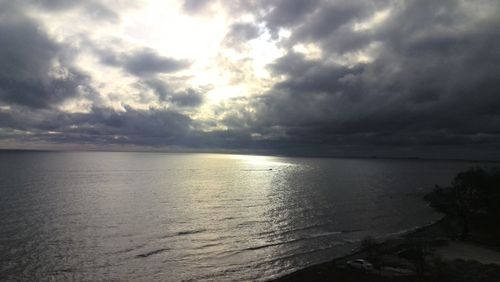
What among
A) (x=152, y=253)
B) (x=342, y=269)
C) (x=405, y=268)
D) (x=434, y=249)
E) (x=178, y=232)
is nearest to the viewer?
(x=342, y=269)

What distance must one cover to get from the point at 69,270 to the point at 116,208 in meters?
39.9

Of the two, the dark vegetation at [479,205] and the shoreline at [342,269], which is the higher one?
the dark vegetation at [479,205]

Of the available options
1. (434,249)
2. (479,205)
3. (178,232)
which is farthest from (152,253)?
(479,205)

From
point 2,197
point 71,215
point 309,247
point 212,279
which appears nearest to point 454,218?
point 309,247

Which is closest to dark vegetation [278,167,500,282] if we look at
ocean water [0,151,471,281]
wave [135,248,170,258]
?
ocean water [0,151,471,281]

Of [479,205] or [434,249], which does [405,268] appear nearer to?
[434,249]

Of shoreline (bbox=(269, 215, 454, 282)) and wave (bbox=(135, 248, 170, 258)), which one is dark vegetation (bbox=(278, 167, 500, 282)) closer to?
shoreline (bbox=(269, 215, 454, 282))

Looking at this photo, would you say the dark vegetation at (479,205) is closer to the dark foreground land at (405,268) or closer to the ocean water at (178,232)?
the dark foreground land at (405,268)

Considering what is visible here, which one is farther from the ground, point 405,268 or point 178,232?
point 405,268

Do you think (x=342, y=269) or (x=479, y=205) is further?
(x=479, y=205)

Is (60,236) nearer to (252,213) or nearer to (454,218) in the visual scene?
(252,213)

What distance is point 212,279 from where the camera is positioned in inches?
1462

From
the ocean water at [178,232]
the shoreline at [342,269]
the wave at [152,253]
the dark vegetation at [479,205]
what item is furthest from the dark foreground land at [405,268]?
the wave at [152,253]

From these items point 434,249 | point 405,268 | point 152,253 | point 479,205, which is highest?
point 479,205
